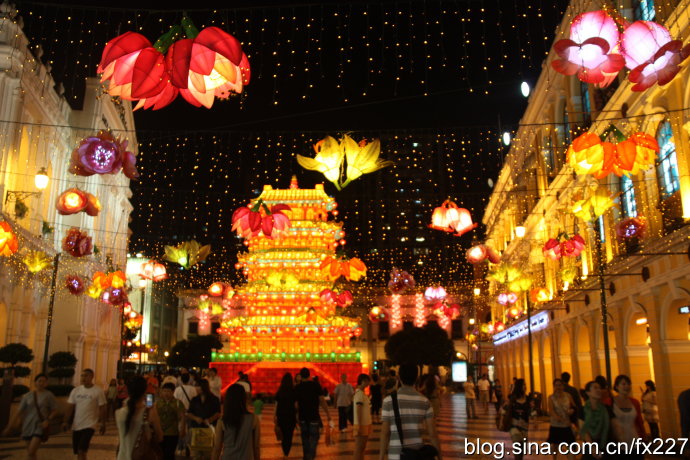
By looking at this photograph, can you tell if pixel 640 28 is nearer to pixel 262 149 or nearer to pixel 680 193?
pixel 680 193

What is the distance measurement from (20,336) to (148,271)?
171 inches

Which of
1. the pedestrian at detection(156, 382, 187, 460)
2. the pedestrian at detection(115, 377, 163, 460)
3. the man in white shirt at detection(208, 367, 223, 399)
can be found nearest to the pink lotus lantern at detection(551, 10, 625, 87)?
the pedestrian at detection(115, 377, 163, 460)

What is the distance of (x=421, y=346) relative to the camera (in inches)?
2111

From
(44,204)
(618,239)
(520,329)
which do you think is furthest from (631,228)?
(520,329)

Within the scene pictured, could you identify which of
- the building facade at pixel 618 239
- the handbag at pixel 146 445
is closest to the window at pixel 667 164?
the building facade at pixel 618 239

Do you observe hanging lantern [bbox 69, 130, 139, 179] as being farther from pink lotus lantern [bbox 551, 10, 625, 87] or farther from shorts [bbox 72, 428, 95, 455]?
pink lotus lantern [bbox 551, 10, 625, 87]

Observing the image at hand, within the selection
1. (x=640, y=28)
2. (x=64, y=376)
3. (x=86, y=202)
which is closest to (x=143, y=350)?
(x=64, y=376)

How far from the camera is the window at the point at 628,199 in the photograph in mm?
17208

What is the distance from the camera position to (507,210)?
37.2 m

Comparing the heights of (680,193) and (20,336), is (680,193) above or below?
above

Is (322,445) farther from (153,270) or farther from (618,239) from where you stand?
(153,270)

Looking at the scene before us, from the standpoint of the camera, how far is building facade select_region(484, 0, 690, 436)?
14.0 metres

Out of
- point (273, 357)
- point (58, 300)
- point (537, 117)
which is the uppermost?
point (537, 117)

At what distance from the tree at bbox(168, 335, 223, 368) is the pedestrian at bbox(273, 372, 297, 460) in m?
43.0
